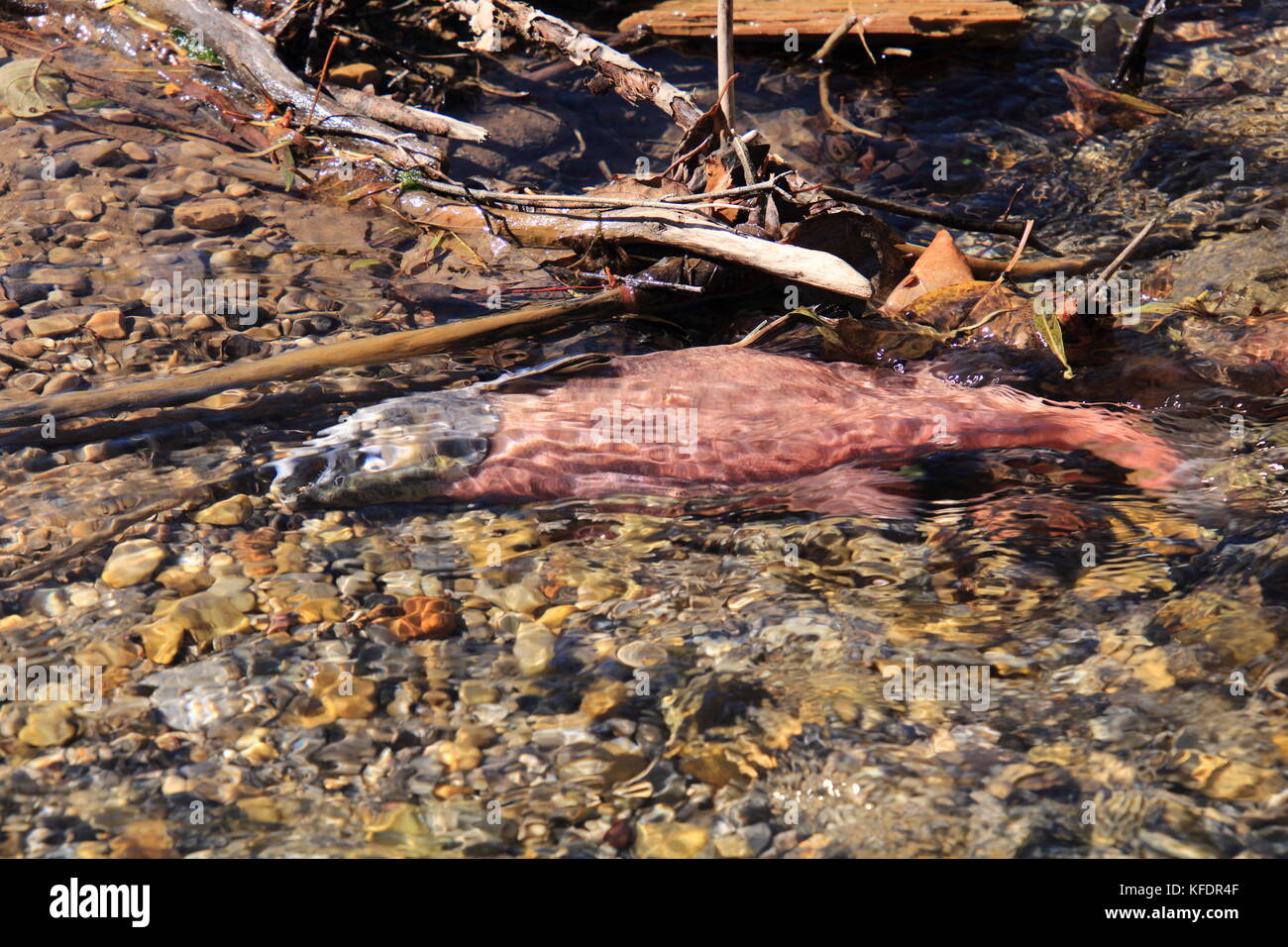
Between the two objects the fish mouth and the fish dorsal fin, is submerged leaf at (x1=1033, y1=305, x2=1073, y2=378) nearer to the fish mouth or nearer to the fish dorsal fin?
the fish dorsal fin

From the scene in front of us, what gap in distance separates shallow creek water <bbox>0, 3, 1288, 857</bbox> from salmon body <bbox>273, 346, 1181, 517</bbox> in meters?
0.10

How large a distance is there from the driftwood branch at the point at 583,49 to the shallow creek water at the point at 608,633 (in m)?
1.05

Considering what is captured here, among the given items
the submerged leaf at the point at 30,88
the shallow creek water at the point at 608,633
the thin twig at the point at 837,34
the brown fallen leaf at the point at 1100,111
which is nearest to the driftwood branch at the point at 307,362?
the shallow creek water at the point at 608,633

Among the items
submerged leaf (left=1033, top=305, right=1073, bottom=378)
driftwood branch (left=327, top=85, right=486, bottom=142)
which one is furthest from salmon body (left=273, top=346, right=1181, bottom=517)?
driftwood branch (left=327, top=85, right=486, bottom=142)

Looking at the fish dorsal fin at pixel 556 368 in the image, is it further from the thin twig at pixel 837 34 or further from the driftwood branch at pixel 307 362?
the thin twig at pixel 837 34

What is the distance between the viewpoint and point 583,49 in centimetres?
484

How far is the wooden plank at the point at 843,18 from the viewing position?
584 centimetres

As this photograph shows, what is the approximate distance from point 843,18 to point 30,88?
4.31 meters

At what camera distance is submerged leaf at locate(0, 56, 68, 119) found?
4848 mm

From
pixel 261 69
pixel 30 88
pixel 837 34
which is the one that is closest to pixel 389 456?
pixel 261 69

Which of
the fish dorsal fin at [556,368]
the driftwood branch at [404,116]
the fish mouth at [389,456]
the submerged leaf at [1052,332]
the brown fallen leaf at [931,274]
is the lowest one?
the fish mouth at [389,456]

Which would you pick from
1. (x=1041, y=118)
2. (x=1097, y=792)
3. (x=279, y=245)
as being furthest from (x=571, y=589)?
(x=1041, y=118)

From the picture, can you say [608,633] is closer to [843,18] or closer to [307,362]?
[307,362]

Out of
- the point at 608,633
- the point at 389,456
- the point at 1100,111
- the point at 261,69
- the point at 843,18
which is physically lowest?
the point at 608,633
